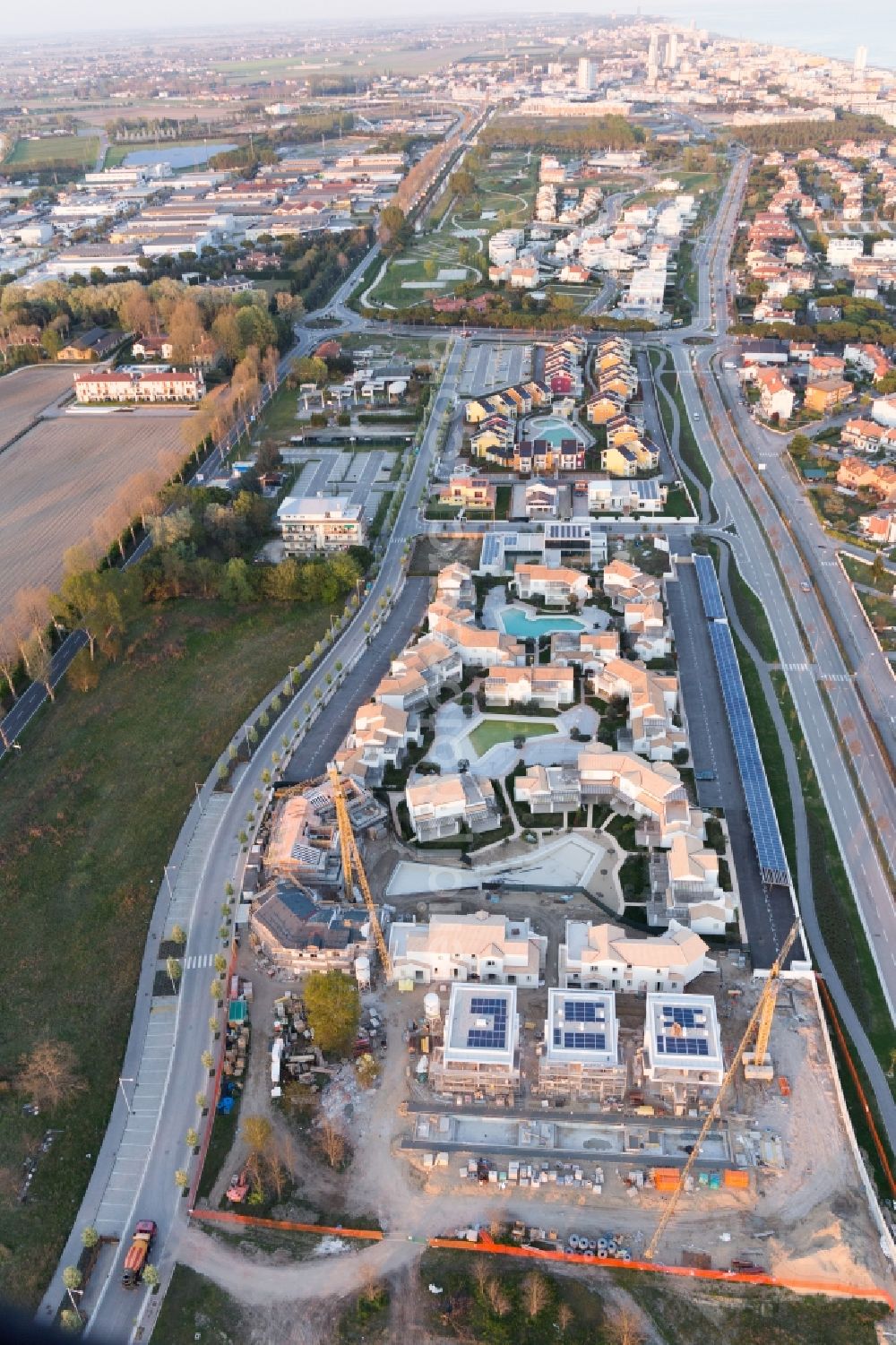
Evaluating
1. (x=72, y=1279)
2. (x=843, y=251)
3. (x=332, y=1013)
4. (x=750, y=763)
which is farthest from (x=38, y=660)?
(x=843, y=251)

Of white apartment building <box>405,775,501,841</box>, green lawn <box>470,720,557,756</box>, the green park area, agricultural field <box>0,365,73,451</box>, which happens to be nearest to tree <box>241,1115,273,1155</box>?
white apartment building <box>405,775,501,841</box>

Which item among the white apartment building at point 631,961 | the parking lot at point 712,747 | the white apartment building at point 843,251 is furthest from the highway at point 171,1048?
the white apartment building at point 843,251

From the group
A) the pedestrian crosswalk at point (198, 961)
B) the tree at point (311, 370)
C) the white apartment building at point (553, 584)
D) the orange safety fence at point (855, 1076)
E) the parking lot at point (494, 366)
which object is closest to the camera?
the orange safety fence at point (855, 1076)

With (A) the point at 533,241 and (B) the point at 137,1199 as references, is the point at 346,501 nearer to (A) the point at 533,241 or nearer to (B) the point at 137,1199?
(B) the point at 137,1199

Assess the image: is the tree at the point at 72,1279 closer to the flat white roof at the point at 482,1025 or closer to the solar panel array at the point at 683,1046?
the flat white roof at the point at 482,1025

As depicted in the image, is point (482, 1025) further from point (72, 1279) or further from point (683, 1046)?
point (72, 1279)
